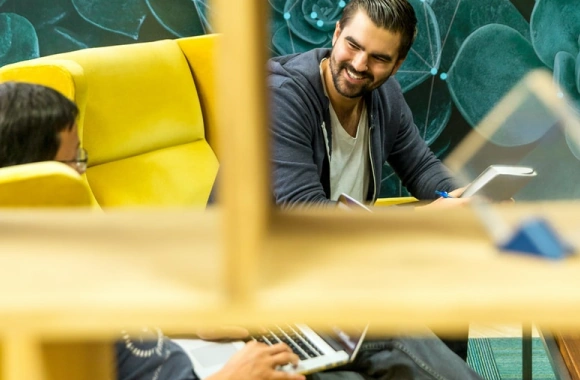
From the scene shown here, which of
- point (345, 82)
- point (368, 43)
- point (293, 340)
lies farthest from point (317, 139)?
point (293, 340)

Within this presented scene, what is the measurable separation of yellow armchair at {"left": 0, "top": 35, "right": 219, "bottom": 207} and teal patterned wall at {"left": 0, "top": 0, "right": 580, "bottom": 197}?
13.7 inches

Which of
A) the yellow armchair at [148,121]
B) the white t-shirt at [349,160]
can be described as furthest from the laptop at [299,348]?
the yellow armchair at [148,121]

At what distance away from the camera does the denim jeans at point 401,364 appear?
45.8 inches

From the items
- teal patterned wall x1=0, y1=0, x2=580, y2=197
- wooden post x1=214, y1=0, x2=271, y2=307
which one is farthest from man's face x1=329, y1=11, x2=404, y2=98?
wooden post x1=214, y1=0, x2=271, y2=307

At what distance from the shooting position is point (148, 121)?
2.07m

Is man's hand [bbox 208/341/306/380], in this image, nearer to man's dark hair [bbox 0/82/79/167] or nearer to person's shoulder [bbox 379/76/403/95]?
man's dark hair [bbox 0/82/79/167]

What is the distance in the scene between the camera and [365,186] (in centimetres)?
179

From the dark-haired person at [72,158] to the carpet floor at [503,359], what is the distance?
1099 millimetres

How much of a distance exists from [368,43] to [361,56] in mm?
39

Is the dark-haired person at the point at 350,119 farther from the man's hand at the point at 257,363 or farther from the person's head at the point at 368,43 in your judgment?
the man's hand at the point at 257,363

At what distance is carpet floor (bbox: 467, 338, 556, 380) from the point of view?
1.92 metres

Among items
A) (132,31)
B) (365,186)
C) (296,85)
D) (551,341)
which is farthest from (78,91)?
(551,341)

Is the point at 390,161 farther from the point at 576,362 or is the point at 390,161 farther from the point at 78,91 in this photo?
the point at 78,91

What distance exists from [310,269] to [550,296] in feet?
0.39
